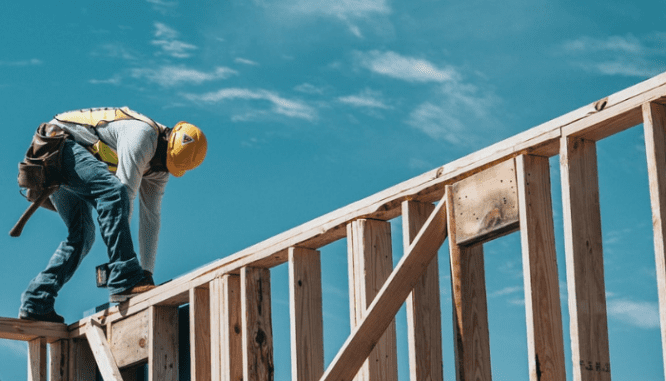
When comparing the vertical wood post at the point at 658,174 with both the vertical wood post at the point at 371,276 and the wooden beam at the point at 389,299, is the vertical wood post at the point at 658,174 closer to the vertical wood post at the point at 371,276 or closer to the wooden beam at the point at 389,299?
the wooden beam at the point at 389,299

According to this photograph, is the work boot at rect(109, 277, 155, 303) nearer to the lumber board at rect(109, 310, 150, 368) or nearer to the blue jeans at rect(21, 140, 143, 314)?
the blue jeans at rect(21, 140, 143, 314)

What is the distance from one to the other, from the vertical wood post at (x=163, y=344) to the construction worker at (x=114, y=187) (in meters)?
0.29

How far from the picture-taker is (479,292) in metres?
6.81

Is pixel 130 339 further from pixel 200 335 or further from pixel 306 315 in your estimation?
pixel 306 315

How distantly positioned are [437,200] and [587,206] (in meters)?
1.30

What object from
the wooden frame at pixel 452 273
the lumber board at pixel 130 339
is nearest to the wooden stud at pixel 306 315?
the wooden frame at pixel 452 273

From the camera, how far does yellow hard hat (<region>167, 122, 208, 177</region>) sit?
974 cm

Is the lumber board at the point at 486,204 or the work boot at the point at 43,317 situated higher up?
the lumber board at the point at 486,204

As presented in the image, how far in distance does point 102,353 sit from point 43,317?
2.71 feet

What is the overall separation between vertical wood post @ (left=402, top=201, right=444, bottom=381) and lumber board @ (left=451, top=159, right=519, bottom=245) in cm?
39

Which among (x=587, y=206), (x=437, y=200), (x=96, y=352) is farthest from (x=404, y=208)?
(x=96, y=352)

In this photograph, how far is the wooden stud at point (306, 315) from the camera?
7922 millimetres

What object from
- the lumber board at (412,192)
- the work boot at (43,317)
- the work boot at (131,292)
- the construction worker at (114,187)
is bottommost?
the work boot at (43,317)

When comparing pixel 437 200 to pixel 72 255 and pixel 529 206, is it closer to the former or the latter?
pixel 529 206
